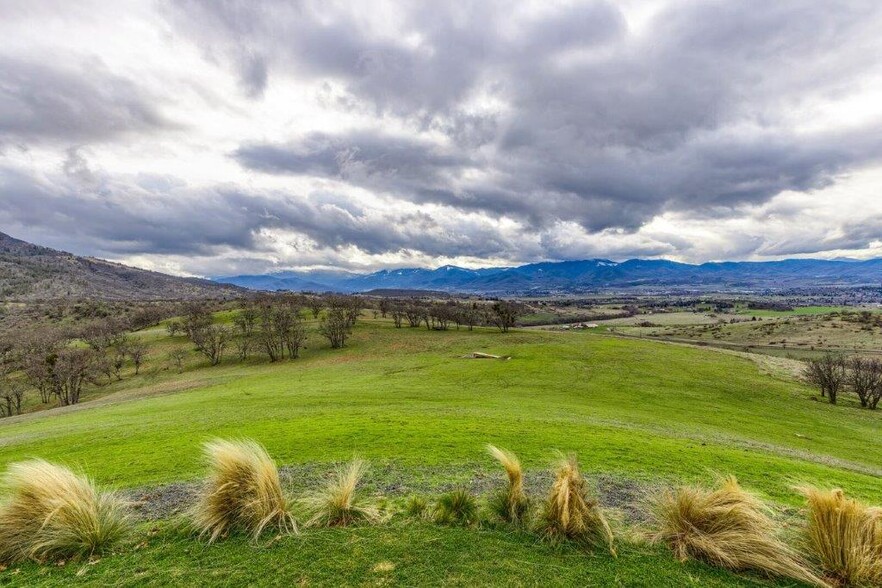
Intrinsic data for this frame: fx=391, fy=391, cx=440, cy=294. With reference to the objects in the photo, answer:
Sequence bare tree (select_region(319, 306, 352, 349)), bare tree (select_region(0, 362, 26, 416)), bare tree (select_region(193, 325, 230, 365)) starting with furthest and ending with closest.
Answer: bare tree (select_region(319, 306, 352, 349)) < bare tree (select_region(193, 325, 230, 365)) < bare tree (select_region(0, 362, 26, 416))

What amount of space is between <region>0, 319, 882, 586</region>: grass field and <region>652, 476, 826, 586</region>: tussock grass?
12.7 inches

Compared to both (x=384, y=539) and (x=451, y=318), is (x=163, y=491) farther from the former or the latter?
(x=451, y=318)

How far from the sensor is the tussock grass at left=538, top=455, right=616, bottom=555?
19.8 feet

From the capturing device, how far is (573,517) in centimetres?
615

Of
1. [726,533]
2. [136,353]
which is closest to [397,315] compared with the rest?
[136,353]

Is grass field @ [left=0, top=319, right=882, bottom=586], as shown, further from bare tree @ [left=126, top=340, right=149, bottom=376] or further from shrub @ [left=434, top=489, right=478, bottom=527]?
bare tree @ [left=126, top=340, right=149, bottom=376]

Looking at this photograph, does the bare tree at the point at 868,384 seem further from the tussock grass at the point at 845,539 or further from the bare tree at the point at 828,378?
the tussock grass at the point at 845,539

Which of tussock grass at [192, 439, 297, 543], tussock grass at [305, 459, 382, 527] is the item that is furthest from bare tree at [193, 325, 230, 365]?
tussock grass at [305, 459, 382, 527]

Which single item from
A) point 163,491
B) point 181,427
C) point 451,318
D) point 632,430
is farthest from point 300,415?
point 451,318

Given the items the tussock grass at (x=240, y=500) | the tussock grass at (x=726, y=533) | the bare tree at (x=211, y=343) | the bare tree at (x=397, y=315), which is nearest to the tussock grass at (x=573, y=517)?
the tussock grass at (x=726, y=533)

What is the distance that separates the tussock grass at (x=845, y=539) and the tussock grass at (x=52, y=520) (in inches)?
409

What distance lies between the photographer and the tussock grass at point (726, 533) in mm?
5336

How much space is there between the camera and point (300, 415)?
21500 millimetres

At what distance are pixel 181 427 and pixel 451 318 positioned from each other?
79228 mm
